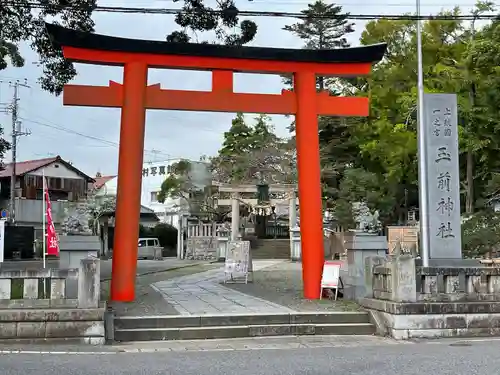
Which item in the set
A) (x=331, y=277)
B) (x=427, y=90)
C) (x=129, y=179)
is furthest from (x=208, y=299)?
(x=427, y=90)

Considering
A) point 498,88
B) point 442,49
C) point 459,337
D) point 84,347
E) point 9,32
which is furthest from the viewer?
point 442,49

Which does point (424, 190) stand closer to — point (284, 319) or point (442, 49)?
point (284, 319)

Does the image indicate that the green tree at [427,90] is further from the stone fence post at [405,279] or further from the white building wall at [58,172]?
the white building wall at [58,172]

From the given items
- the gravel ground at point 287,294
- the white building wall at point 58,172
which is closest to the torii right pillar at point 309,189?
the gravel ground at point 287,294

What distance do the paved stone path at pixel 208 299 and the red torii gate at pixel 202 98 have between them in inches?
52.6

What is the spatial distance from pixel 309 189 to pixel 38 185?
41.4 meters

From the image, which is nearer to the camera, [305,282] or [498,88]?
[305,282]

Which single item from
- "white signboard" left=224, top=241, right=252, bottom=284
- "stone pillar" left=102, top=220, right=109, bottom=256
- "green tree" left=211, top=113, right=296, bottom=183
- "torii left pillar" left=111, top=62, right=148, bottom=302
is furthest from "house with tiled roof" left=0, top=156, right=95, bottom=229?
"torii left pillar" left=111, top=62, right=148, bottom=302

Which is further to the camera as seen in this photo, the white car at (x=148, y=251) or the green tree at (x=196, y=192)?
the white car at (x=148, y=251)

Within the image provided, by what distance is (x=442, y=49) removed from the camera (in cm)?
2886

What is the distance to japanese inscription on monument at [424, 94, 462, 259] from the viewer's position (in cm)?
1113

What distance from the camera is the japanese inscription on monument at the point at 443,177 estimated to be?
438 inches

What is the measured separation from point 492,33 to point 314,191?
15.2 metres

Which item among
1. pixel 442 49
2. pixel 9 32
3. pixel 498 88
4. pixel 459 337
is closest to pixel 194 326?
pixel 459 337
